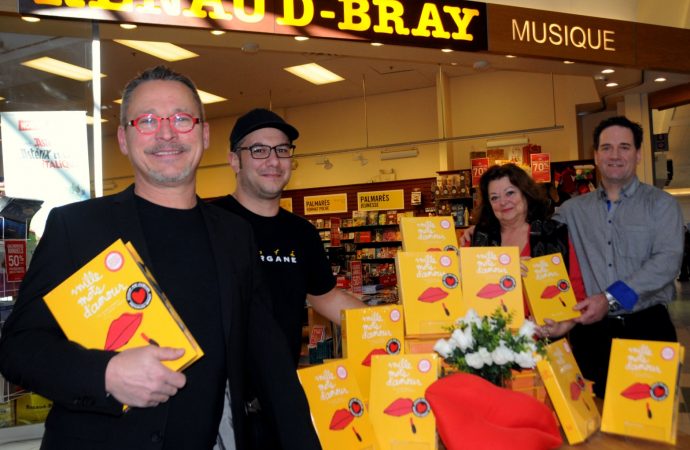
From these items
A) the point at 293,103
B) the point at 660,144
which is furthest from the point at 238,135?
the point at 293,103

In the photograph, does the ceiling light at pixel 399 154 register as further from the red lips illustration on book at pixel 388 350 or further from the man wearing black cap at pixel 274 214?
the red lips illustration on book at pixel 388 350

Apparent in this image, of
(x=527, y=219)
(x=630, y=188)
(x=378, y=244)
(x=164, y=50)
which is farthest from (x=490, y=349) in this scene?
(x=378, y=244)

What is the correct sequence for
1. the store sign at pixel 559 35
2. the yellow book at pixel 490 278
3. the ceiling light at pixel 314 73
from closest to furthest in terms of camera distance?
1. the yellow book at pixel 490 278
2. the store sign at pixel 559 35
3. the ceiling light at pixel 314 73

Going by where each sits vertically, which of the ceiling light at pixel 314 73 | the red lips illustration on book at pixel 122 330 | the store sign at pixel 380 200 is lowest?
the red lips illustration on book at pixel 122 330

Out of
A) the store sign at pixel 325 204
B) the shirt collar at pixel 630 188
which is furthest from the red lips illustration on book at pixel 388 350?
the store sign at pixel 325 204

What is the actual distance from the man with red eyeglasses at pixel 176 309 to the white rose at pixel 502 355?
1.91 feet

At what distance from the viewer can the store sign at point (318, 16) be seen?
169 inches

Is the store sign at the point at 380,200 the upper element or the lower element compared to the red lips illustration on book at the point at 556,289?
upper

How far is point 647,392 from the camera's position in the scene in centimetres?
210

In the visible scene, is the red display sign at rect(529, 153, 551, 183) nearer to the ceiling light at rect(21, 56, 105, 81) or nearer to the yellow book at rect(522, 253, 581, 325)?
the ceiling light at rect(21, 56, 105, 81)

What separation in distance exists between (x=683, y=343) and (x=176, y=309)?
7430 millimetres

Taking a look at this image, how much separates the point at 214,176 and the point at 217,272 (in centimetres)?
1436

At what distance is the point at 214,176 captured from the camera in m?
15.5

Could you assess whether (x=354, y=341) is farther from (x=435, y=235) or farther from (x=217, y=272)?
(x=217, y=272)
